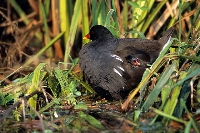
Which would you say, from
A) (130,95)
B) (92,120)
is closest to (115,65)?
(130,95)

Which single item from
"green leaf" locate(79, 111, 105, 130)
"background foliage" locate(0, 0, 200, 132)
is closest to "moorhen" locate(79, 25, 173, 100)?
"background foliage" locate(0, 0, 200, 132)

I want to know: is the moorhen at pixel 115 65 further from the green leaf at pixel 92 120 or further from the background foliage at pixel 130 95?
the green leaf at pixel 92 120

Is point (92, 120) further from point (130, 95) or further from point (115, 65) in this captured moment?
point (115, 65)

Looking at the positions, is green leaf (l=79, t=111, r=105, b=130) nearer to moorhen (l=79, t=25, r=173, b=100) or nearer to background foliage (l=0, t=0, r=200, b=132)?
background foliage (l=0, t=0, r=200, b=132)

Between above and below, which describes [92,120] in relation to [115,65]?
below

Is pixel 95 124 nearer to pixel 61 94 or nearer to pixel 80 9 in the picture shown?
pixel 61 94

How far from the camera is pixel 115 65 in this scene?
186 inches

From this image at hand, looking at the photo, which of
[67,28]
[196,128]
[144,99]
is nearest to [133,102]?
[144,99]

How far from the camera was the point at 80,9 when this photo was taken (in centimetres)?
558

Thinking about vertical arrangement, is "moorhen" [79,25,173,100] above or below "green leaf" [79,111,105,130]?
above

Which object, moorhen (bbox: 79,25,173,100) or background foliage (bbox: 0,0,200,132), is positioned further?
moorhen (bbox: 79,25,173,100)

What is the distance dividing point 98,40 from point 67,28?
4.66 feet

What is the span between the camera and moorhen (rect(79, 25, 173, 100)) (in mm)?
4715

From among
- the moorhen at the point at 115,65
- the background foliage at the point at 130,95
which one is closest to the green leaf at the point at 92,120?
the background foliage at the point at 130,95
